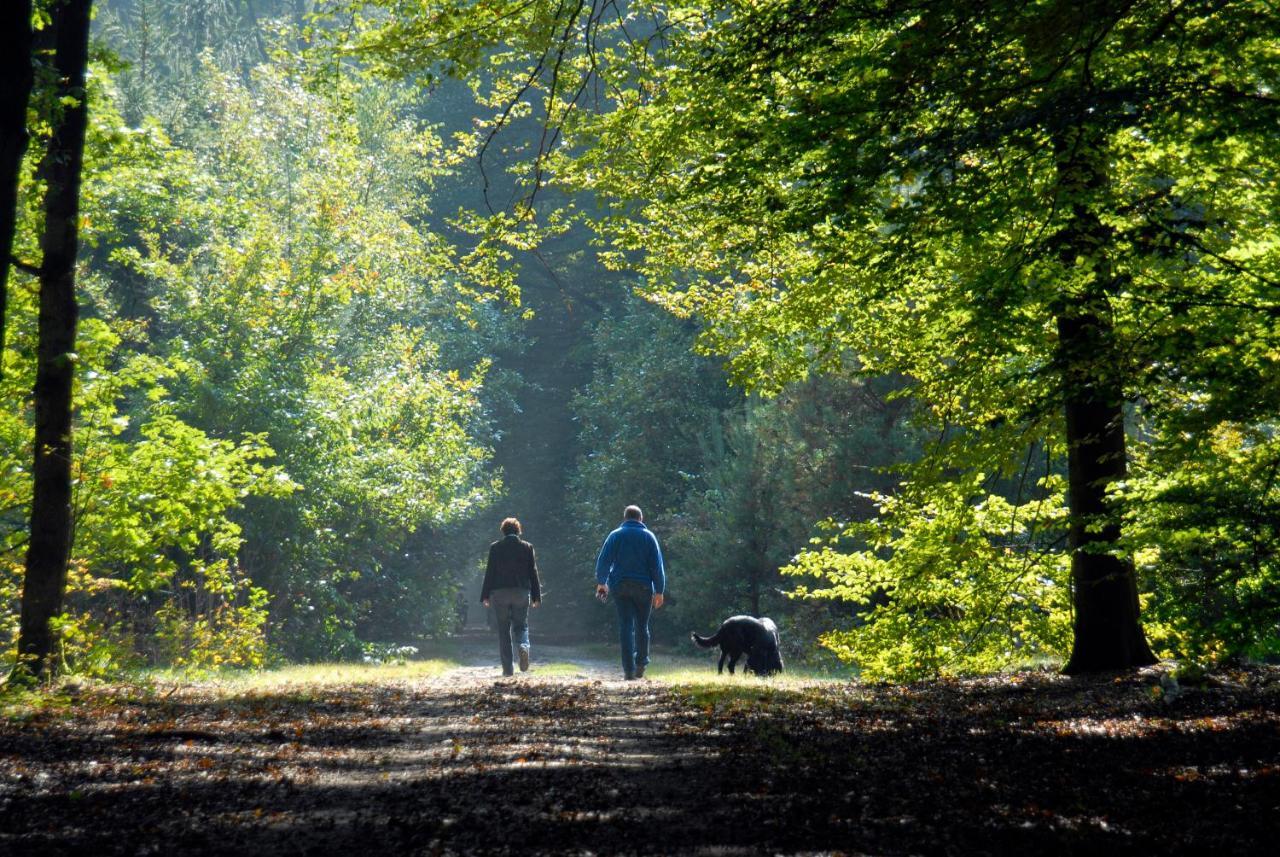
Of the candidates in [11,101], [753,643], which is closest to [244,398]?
[753,643]

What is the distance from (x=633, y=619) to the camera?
16016 millimetres

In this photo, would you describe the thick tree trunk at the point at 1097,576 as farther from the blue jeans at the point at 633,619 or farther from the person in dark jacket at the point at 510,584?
the person in dark jacket at the point at 510,584

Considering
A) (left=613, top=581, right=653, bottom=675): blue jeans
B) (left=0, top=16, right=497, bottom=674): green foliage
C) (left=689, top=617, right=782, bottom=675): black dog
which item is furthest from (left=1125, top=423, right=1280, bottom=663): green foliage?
(left=689, top=617, right=782, bottom=675): black dog

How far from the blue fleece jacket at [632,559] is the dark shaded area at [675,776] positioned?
5.47 meters

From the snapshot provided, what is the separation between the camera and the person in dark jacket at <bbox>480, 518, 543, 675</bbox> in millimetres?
16688

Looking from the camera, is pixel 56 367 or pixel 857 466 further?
pixel 857 466

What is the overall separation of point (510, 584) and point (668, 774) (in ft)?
35.2

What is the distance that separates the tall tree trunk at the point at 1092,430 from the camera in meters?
7.90

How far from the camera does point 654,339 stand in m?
36.0

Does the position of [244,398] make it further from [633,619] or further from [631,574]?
[631,574]

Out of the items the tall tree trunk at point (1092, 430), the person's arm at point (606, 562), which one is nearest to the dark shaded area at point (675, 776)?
the tall tree trunk at point (1092, 430)

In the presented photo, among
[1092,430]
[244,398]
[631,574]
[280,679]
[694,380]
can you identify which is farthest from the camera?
[694,380]

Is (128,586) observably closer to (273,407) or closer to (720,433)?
(273,407)

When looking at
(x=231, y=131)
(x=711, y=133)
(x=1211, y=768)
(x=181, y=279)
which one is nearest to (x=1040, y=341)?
(x=711, y=133)
